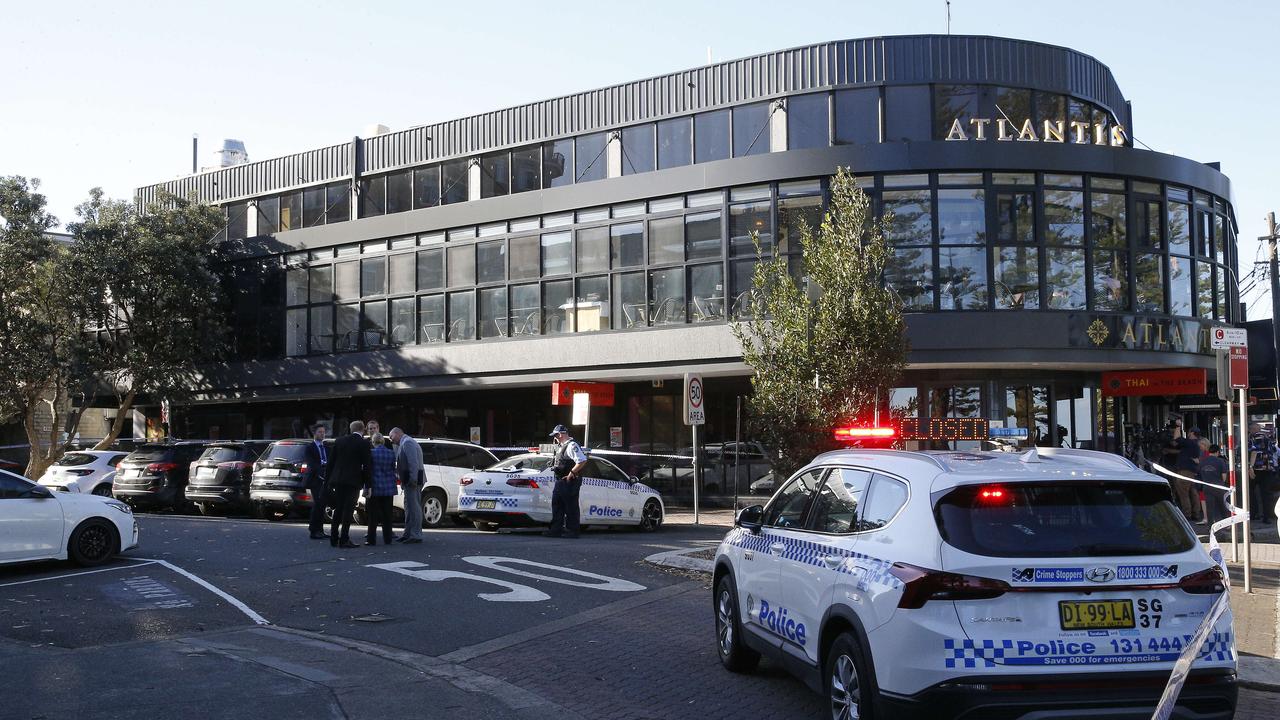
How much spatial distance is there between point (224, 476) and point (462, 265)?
9.11 meters

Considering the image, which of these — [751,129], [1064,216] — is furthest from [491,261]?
[1064,216]

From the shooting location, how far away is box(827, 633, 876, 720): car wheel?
18.9 ft

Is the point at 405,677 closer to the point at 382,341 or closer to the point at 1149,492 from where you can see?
the point at 1149,492

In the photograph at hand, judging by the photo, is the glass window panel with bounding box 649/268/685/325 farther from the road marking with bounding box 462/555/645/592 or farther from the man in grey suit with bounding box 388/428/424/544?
the road marking with bounding box 462/555/645/592

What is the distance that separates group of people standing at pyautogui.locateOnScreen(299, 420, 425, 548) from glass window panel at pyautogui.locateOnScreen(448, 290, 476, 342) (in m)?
12.0

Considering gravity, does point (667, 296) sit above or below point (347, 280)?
below

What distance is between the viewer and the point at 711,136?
2628cm

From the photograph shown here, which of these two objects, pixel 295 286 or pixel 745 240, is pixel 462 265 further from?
pixel 745 240

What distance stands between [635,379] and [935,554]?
876 inches

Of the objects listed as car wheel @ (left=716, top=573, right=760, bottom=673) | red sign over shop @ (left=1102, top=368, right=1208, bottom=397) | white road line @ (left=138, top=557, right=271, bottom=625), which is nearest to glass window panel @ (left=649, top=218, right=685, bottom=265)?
red sign over shop @ (left=1102, top=368, right=1208, bottom=397)

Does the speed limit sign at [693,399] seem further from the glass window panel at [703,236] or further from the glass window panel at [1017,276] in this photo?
the glass window panel at [1017,276]

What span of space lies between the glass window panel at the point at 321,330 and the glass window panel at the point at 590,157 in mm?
8752

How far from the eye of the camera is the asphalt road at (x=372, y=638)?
7.38 meters

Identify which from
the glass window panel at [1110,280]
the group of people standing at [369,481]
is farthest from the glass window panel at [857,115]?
Result: the group of people standing at [369,481]
